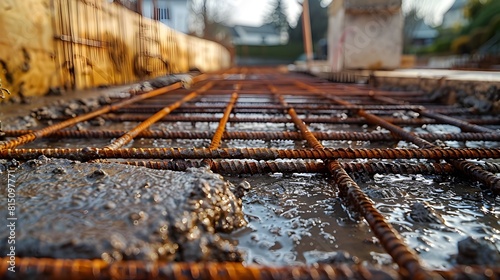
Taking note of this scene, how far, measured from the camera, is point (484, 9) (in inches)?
890

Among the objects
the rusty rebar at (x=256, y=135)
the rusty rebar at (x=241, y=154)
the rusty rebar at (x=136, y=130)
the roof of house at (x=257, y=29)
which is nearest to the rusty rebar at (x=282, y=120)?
the rusty rebar at (x=136, y=130)

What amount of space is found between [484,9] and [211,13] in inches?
797

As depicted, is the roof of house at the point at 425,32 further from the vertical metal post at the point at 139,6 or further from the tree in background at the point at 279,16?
the vertical metal post at the point at 139,6

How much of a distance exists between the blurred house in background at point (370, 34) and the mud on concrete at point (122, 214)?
25.7 feet

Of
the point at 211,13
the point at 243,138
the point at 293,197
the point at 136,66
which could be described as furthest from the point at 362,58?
the point at 211,13

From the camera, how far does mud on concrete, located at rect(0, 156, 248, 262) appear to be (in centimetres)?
86

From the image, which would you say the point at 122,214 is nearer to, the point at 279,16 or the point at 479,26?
the point at 479,26

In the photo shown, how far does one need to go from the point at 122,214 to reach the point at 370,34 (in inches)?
334

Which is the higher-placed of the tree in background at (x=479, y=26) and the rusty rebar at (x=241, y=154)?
the tree in background at (x=479, y=26)

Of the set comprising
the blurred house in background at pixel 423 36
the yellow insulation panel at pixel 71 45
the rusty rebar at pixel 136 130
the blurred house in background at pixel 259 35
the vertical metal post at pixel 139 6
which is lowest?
the rusty rebar at pixel 136 130

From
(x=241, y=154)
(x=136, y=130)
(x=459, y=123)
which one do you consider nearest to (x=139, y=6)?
(x=136, y=130)

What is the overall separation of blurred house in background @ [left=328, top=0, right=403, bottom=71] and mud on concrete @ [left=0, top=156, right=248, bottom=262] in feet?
25.7

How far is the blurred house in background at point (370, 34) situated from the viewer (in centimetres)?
812

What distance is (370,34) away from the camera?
8.36 meters
